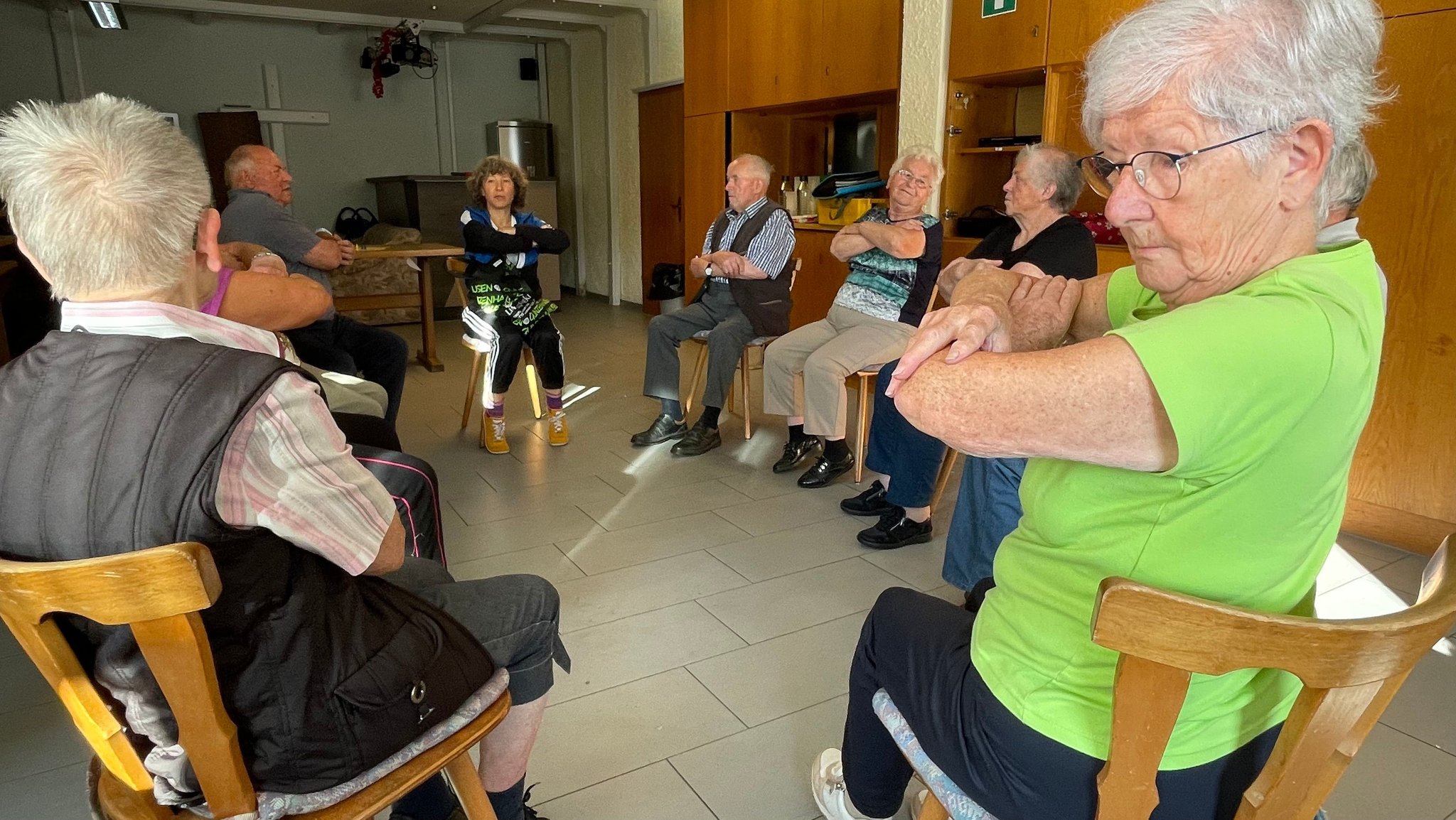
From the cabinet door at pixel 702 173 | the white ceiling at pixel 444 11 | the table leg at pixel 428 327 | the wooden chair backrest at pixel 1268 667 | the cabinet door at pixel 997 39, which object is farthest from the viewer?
the white ceiling at pixel 444 11

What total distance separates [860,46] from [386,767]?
4503 millimetres

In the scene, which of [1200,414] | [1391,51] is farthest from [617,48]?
[1200,414]

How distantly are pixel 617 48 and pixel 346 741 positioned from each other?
776cm

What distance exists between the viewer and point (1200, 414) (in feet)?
2.36

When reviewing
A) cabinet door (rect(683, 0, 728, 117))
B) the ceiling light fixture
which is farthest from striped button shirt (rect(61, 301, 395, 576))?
the ceiling light fixture

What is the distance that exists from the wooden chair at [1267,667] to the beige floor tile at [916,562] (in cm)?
167

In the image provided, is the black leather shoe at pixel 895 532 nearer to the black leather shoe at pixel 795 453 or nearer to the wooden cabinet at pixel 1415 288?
the black leather shoe at pixel 795 453

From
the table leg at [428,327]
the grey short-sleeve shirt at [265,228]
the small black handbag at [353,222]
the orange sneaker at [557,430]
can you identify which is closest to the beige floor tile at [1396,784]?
the orange sneaker at [557,430]

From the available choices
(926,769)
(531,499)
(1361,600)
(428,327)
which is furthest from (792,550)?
(428,327)

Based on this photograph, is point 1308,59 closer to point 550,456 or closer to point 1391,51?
point 1391,51

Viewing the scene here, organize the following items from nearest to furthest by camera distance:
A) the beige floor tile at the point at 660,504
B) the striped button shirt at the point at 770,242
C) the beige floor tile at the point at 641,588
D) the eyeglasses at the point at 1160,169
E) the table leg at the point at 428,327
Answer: the eyeglasses at the point at 1160,169 → the beige floor tile at the point at 641,588 → the beige floor tile at the point at 660,504 → the striped button shirt at the point at 770,242 → the table leg at the point at 428,327

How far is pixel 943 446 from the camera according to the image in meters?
2.80

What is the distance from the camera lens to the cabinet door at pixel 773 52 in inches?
200

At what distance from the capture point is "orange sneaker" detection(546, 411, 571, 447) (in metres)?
3.89
